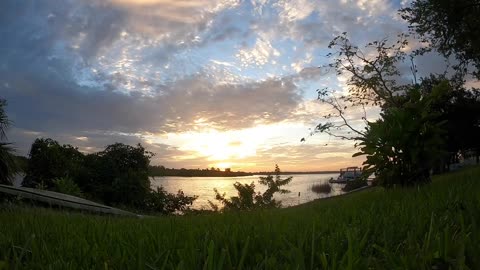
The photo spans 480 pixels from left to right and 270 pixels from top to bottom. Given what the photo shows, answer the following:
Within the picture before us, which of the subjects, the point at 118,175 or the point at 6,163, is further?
the point at 118,175

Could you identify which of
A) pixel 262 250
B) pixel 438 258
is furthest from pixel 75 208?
pixel 438 258

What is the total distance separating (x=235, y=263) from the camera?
1862mm

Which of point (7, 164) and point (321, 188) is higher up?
point (7, 164)

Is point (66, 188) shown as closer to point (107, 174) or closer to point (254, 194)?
point (107, 174)

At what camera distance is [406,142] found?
28.8 feet

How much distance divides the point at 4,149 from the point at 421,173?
12.0 m

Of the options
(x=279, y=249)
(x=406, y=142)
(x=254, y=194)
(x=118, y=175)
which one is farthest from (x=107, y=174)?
(x=279, y=249)

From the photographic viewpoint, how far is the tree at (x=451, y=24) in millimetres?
13609

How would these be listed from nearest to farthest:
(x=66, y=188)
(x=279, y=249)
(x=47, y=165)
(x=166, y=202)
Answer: (x=279, y=249), (x=66, y=188), (x=47, y=165), (x=166, y=202)

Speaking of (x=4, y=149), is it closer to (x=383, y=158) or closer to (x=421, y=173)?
(x=383, y=158)

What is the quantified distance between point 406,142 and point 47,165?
18.9 metres

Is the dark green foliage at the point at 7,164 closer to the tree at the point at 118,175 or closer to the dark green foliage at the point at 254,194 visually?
the tree at the point at 118,175

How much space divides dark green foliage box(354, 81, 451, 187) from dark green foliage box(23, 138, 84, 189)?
17027 mm

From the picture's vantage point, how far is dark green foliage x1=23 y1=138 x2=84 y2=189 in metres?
21.2
